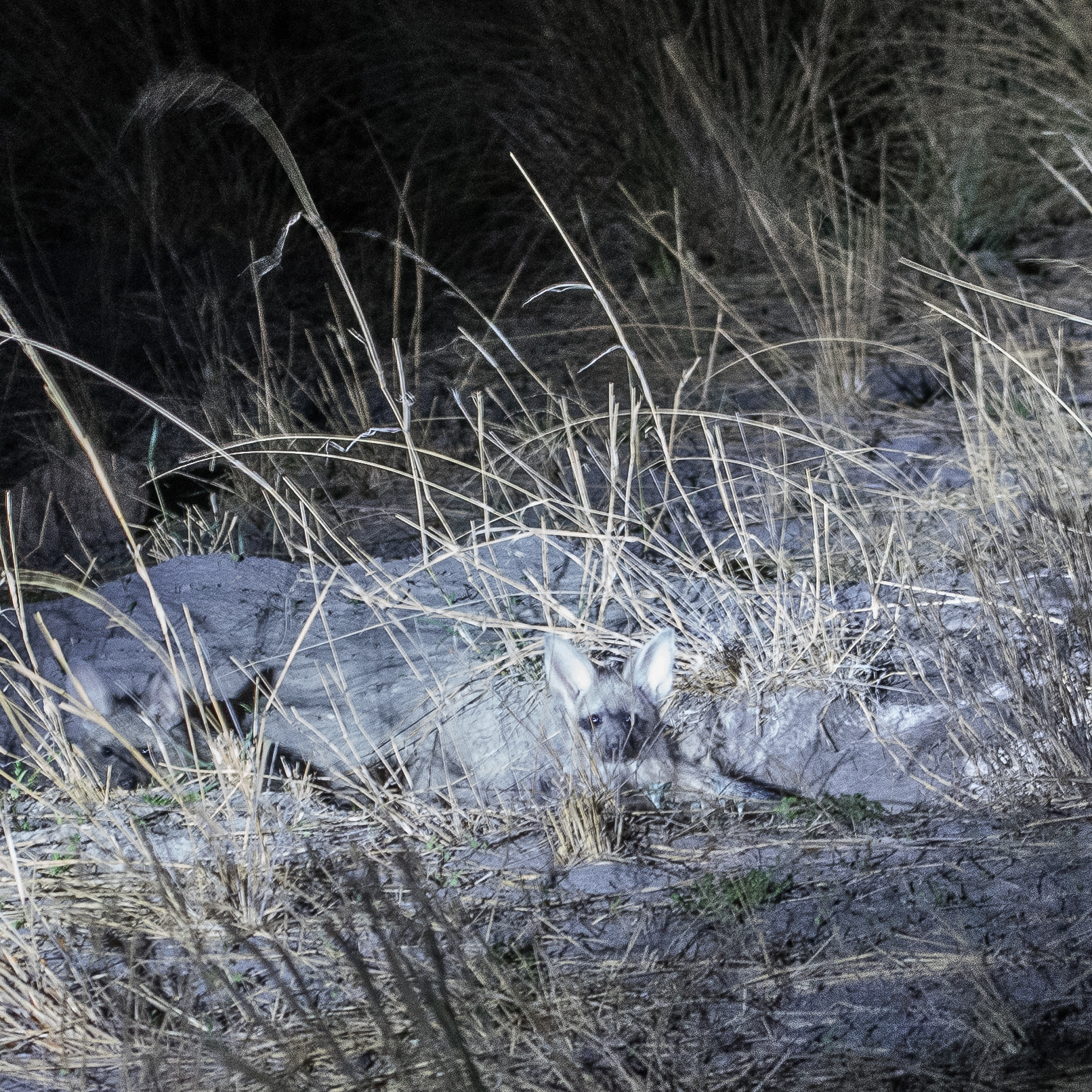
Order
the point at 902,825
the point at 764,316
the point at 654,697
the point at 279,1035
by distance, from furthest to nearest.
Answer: the point at 764,316
the point at 654,697
the point at 902,825
the point at 279,1035

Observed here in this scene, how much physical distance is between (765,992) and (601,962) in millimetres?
307

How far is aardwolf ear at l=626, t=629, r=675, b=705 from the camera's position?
2643 mm

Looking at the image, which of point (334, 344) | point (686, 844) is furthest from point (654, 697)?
point (334, 344)

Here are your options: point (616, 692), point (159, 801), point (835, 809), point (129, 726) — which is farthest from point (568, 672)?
point (129, 726)

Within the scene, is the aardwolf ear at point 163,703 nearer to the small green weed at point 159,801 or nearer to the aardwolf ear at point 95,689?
the aardwolf ear at point 95,689

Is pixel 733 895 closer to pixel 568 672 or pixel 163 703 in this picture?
pixel 568 672

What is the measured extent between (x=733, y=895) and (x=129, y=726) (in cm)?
173

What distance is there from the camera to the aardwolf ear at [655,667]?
2643 mm

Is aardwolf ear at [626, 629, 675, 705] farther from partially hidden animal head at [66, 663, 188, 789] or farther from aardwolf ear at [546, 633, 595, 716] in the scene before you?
partially hidden animal head at [66, 663, 188, 789]

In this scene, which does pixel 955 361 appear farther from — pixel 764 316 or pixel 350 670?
pixel 350 670

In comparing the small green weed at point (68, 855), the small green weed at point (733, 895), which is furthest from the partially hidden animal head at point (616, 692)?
the small green weed at point (68, 855)

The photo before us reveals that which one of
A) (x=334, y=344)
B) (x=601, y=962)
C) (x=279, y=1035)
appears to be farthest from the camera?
(x=334, y=344)

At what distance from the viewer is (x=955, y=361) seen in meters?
5.05

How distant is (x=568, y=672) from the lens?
2.70 meters
